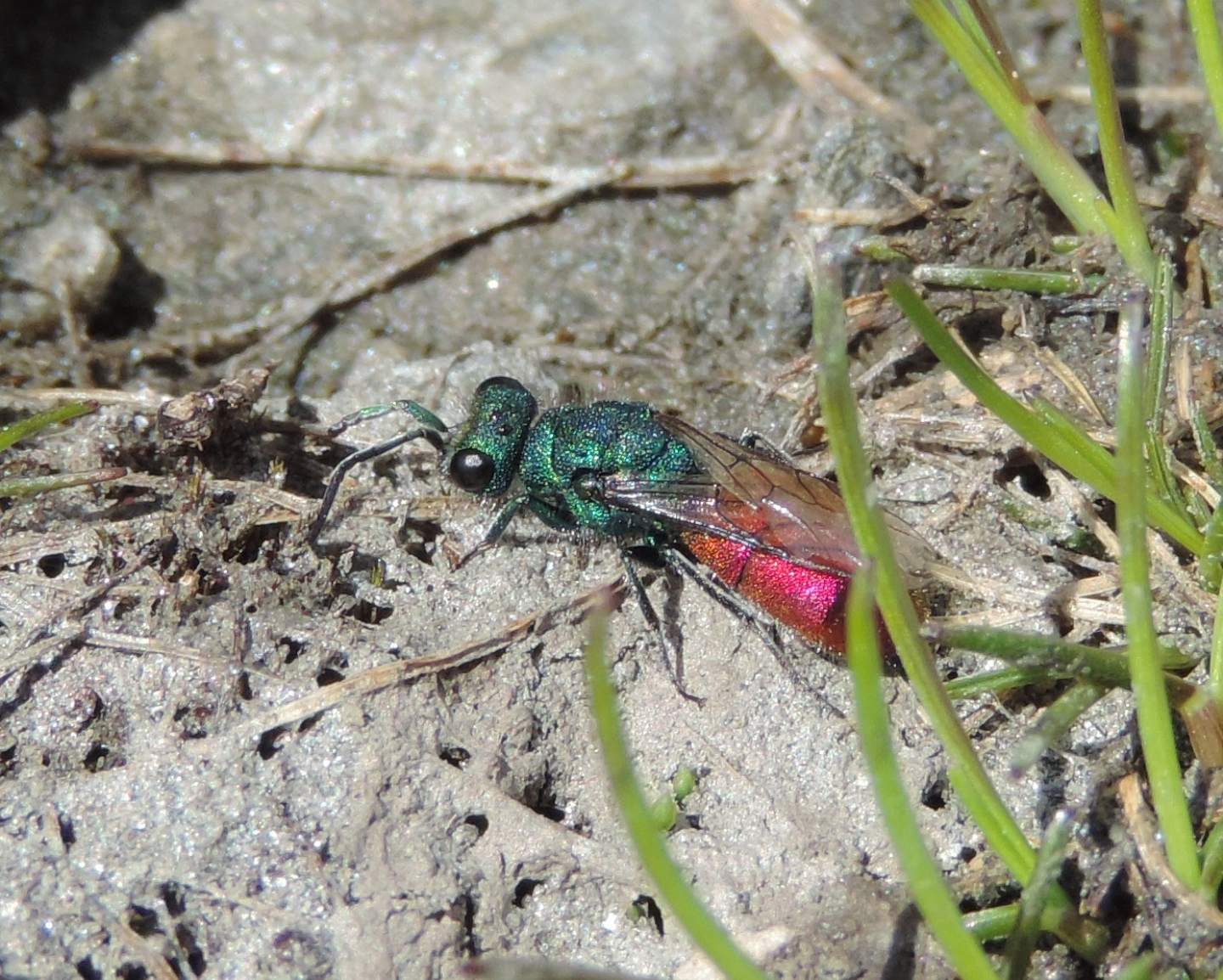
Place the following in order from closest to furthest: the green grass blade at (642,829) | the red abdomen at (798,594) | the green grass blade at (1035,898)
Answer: the green grass blade at (642,829) < the green grass blade at (1035,898) < the red abdomen at (798,594)

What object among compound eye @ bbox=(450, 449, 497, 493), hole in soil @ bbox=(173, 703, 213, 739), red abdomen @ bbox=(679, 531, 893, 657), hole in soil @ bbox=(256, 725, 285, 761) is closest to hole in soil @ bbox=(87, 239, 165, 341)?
compound eye @ bbox=(450, 449, 497, 493)

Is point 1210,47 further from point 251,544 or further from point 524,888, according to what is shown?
point 251,544


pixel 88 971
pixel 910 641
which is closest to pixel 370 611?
pixel 88 971

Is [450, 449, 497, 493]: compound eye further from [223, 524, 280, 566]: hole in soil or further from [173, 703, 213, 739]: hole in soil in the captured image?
[173, 703, 213, 739]: hole in soil

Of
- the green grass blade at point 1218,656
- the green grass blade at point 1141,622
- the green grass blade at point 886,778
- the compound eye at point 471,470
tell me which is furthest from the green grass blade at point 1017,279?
the green grass blade at point 886,778

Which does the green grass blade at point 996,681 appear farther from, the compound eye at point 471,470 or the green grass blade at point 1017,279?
the compound eye at point 471,470
